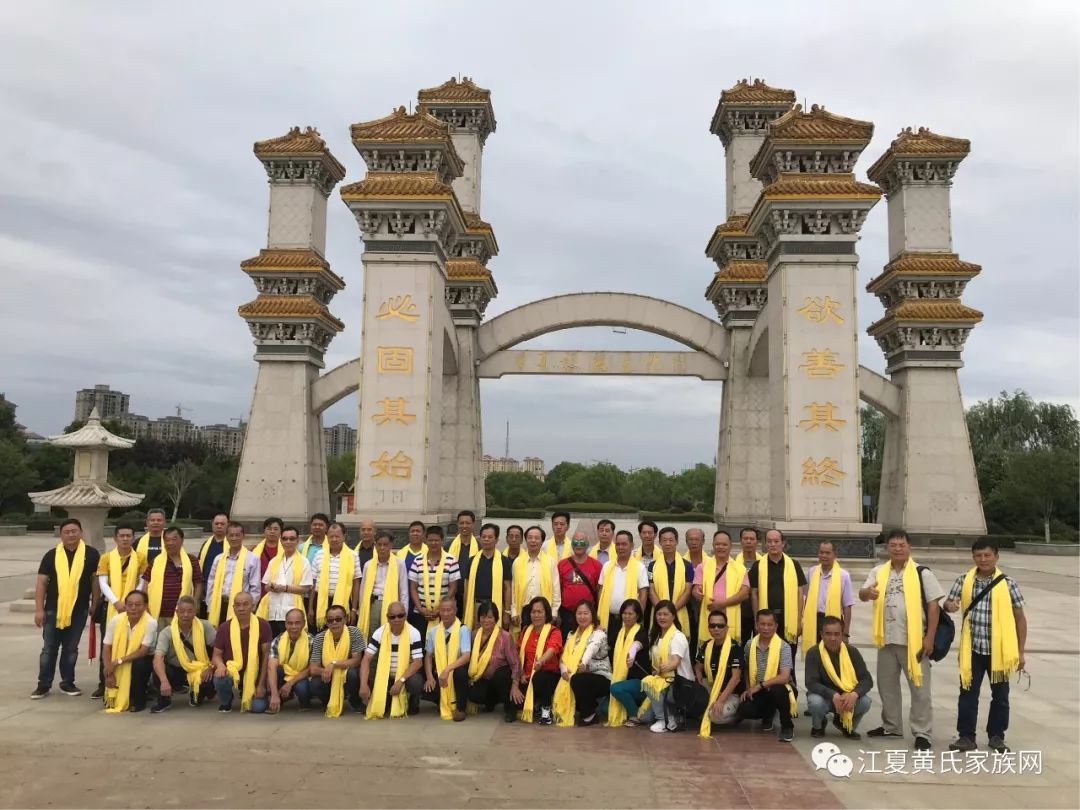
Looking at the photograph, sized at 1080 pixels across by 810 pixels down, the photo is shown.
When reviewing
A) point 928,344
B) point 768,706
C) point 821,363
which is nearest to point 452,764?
point 768,706

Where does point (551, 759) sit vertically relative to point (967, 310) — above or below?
below

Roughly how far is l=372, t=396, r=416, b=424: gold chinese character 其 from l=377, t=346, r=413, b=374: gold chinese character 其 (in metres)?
0.56

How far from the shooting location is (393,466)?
15.2 meters

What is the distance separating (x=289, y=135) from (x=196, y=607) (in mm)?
17245

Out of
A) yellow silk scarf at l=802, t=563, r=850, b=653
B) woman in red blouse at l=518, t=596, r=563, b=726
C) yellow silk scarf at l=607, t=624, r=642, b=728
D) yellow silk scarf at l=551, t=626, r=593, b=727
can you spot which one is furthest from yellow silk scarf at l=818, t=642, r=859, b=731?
woman in red blouse at l=518, t=596, r=563, b=726

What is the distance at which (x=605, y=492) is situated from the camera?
6184 cm

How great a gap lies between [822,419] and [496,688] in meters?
10.9

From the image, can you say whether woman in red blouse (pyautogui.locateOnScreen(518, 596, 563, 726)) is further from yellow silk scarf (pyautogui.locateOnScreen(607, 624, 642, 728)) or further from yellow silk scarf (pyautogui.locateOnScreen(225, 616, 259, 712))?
yellow silk scarf (pyautogui.locateOnScreen(225, 616, 259, 712))

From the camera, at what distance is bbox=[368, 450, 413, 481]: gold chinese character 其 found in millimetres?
15180

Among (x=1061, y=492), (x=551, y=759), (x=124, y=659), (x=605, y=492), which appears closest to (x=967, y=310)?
(x=1061, y=492)

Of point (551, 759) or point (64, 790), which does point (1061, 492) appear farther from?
point (64, 790)

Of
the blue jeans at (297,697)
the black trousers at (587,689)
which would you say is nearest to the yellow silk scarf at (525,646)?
the black trousers at (587,689)

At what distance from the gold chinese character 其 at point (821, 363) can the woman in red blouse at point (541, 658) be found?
10.7 meters

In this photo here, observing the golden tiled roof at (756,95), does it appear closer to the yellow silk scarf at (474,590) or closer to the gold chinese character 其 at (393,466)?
the gold chinese character 其 at (393,466)
